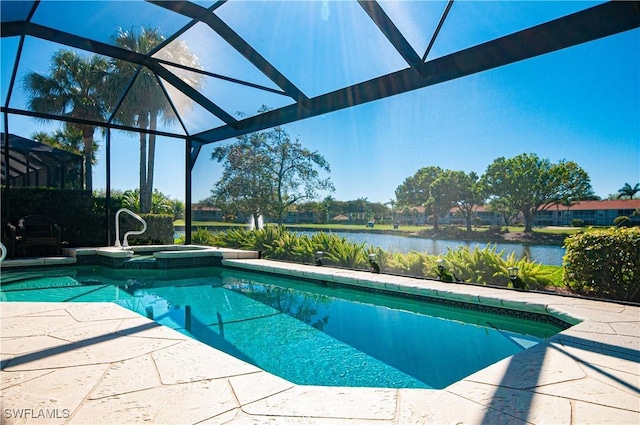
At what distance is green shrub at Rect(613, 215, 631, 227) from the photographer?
5.13 meters

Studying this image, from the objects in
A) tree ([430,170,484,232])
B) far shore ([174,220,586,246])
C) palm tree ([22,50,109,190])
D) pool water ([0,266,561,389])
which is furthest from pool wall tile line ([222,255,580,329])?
palm tree ([22,50,109,190])

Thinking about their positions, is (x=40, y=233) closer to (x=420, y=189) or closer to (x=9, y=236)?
(x=9, y=236)

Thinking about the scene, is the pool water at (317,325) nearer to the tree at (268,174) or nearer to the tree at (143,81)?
the tree at (143,81)

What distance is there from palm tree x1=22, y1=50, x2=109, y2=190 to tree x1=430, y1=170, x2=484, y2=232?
28.4 ft

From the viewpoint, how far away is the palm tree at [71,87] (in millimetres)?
8531

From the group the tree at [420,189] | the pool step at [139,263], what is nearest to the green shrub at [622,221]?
the tree at [420,189]

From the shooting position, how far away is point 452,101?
10469mm

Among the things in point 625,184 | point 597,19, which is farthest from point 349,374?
point 625,184

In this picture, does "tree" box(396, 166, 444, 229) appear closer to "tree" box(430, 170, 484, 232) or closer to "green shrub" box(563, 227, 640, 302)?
"tree" box(430, 170, 484, 232)

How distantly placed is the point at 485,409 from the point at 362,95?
4.87 m

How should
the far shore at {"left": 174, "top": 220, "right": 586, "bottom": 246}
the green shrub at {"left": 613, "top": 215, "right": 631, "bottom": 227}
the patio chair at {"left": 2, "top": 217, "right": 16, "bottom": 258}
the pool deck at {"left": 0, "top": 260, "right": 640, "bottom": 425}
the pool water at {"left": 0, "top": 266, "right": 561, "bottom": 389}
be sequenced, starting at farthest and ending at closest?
the patio chair at {"left": 2, "top": 217, "right": 16, "bottom": 258} → the far shore at {"left": 174, "top": 220, "right": 586, "bottom": 246} → the green shrub at {"left": 613, "top": 215, "right": 631, "bottom": 227} → the pool water at {"left": 0, "top": 266, "right": 561, "bottom": 389} → the pool deck at {"left": 0, "top": 260, "right": 640, "bottom": 425}

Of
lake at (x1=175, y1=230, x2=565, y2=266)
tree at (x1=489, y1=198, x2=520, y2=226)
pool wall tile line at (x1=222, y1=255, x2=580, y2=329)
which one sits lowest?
pool wall tile line at (x1=222, y1=255, x2=580, y2=329)

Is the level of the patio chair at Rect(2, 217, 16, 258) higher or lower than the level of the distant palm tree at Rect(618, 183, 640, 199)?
lower

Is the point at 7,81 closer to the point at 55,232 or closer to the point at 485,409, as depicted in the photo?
the point at 55,232
